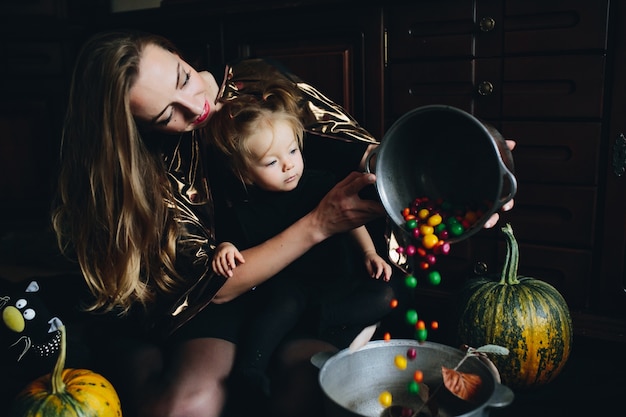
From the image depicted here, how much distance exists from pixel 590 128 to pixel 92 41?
1.10 meters

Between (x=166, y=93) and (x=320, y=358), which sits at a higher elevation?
(x=166, y=93)

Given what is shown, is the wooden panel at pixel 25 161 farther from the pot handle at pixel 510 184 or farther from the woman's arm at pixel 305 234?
the pot handle at pixel 510 184

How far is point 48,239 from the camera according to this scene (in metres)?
2.40

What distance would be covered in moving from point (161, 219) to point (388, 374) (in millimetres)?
571

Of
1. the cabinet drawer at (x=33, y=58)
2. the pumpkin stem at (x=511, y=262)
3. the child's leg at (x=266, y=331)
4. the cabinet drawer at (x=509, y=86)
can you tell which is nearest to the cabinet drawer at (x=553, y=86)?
the cabinet drawer at (x=509, y=86)

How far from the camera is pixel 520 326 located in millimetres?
1246

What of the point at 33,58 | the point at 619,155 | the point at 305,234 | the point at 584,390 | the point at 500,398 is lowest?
the point at 584,390

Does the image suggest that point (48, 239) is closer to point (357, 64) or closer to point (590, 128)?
point (357, 64)

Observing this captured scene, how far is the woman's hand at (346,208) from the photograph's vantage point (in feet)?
3.63

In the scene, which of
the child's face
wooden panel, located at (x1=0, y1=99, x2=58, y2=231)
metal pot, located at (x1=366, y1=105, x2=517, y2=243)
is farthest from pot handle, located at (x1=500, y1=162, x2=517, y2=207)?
wooden panel, located at (x1=0, y1=99, x2=58, y2=231)

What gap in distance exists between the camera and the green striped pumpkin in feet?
4.10

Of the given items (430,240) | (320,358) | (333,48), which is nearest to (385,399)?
(320,358)

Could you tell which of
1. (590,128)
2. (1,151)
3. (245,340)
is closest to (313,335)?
(245,340)

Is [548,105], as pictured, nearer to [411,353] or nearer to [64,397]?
[411,353]
